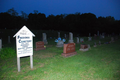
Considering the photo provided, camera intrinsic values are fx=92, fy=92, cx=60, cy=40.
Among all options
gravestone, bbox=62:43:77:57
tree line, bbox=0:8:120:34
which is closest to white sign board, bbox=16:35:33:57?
gravestone, bbox=62:43:77:57

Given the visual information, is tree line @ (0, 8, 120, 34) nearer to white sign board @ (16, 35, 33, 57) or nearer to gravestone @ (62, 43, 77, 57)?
gravestone @ (62, 43, 77, 57)

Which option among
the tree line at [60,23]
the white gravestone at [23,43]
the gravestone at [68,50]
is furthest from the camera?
the tree line at [60,23]

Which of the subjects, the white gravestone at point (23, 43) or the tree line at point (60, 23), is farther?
the tree line at point (60, 23)

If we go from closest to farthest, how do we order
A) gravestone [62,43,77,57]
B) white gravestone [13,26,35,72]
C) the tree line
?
white gravestone [13,26,35,72] → gravestone [62,43,77,57] → the tree line

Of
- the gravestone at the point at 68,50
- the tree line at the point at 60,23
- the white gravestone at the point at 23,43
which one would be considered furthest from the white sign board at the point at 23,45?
the tree line at the point at 60,23

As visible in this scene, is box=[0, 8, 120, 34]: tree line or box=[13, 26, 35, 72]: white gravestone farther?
box=[0, 8, 120, 34]: tree line

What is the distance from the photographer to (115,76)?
4688 millimetres

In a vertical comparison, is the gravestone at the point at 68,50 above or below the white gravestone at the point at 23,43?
below

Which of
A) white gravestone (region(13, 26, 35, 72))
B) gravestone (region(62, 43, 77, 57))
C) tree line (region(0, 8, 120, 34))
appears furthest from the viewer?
tree line (region(0, 8, 120, 34))

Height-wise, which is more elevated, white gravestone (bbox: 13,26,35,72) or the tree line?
the tree line

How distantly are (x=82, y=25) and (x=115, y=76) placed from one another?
42795mm

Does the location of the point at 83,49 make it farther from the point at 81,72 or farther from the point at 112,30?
the point at 112,30

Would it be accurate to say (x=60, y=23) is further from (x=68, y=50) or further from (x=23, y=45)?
(x=23, y=45)

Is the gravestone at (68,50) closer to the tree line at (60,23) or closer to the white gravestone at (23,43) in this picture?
the white gravestone at (23,43)
